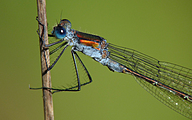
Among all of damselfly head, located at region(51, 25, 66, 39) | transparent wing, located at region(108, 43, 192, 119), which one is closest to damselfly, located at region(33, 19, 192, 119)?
transparent wing, located at region(108, 43, 192, 119)

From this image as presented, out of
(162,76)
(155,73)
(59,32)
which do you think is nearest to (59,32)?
(59,32)

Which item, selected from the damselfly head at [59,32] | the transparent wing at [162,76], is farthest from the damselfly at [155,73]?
the damselfly head at [59,32]

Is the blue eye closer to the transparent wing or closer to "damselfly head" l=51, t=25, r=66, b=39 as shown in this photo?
"damselfly head" l=51, t=25, r=66, b=39

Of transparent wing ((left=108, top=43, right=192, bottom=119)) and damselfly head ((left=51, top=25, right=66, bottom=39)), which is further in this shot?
transparent wing ((left=108, top=43, right=192, bottom=119))

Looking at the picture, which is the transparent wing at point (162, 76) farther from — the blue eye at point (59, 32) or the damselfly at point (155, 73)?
the blue eye at point (59, 32)

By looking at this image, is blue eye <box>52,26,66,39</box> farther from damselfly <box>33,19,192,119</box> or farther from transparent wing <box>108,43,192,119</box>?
transparent wing <box>108,43,192,119</box>

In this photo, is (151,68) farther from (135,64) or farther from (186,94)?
(186,94)

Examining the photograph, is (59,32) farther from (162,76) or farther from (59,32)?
(162,76)

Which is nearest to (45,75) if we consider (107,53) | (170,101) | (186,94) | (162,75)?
(107,53)

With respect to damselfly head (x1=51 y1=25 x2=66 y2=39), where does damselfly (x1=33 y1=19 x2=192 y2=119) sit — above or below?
below
